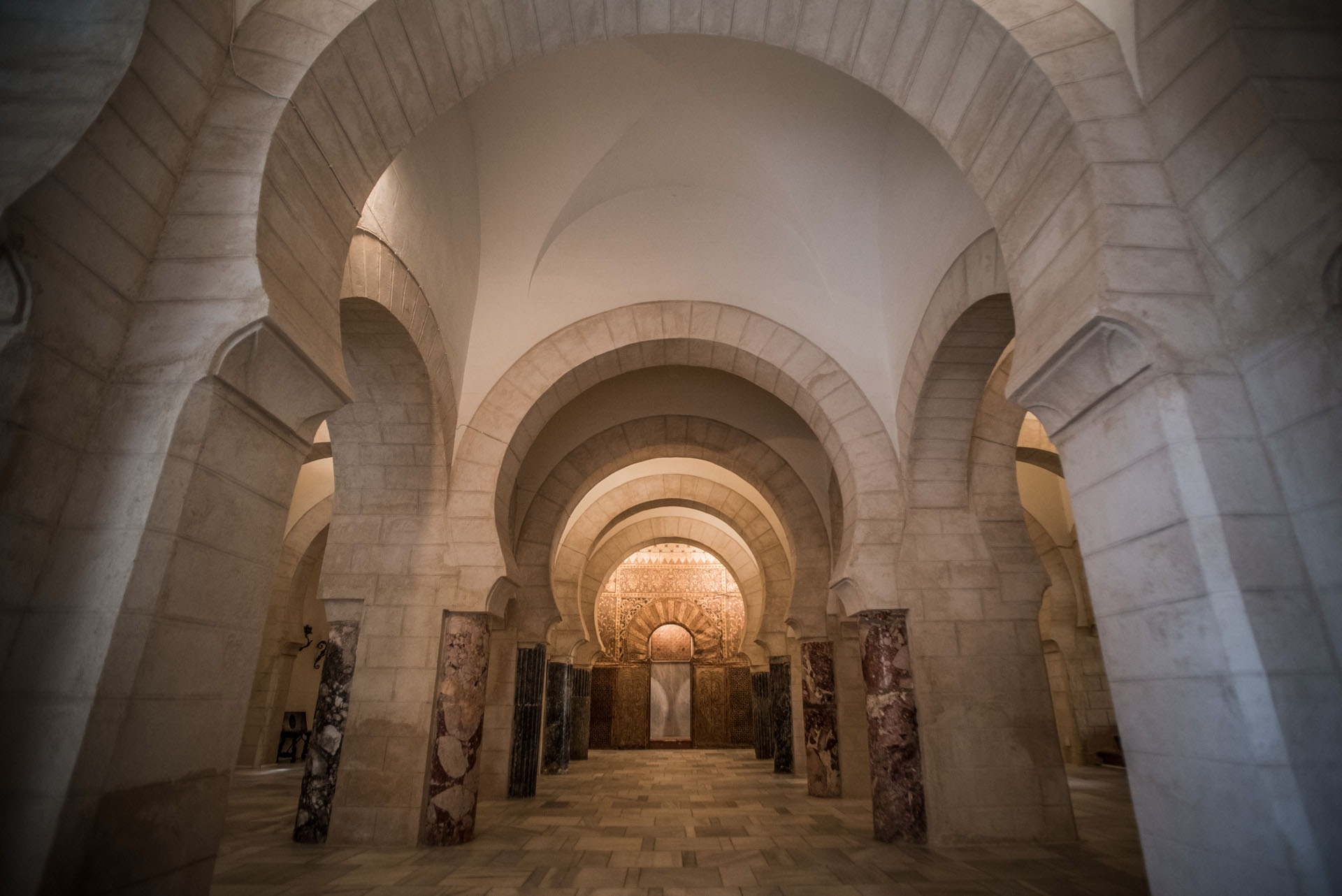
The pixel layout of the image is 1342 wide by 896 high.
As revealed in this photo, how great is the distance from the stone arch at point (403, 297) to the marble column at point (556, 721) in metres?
6.39

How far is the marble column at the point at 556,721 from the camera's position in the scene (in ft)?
36.6

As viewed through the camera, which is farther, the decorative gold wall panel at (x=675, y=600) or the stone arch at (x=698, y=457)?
the decorative gold wall panel at (x=675, y=600)

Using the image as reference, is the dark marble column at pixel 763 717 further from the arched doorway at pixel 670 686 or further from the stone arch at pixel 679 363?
the stone arch at pixel 679 363

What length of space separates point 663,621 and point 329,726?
13.3 meters

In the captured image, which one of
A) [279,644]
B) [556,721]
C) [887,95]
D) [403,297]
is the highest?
[887,95]

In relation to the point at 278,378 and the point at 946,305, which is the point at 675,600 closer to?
the point at 946,305

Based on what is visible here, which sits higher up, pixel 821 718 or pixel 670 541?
pixel 670 541

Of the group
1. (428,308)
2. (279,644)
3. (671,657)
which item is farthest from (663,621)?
(428,308)

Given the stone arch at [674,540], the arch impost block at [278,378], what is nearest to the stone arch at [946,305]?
the arch impost block at [278,378]

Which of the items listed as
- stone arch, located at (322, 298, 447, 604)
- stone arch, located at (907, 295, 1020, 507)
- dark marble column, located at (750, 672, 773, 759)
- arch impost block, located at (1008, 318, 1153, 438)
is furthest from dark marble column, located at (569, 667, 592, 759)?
arch impost block, located at (1008, 318, 1153, 438)

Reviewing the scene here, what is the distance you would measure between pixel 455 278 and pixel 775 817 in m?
6.00

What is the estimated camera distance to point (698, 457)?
983cm

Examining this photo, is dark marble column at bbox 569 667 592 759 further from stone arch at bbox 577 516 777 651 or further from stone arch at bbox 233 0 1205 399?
stone arch at bbox 233 0 1205 399

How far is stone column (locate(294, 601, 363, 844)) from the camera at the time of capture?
5.55 m
